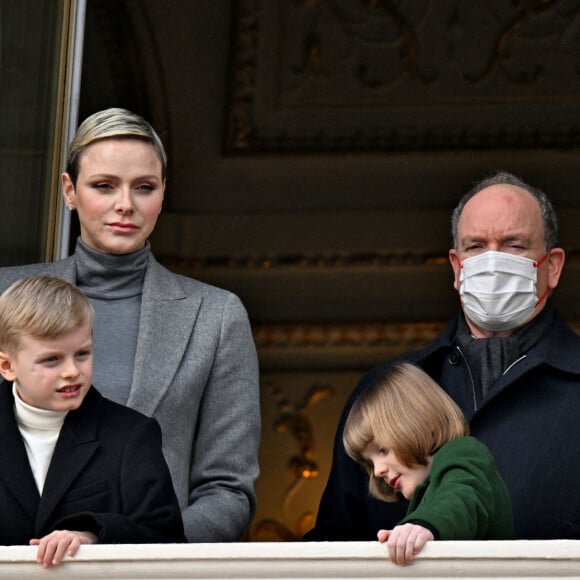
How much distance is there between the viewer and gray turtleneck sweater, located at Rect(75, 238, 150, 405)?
12.7 ft

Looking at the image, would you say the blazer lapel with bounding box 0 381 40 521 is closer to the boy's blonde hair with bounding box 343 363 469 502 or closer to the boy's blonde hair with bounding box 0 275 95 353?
the boy's blonde hair with bounding box 0 275 95 353

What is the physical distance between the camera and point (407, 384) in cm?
363

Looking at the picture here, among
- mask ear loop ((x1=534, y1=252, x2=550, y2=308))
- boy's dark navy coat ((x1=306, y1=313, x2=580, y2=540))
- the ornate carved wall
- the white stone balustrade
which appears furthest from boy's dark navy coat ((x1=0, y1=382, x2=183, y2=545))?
the ornate carved wall

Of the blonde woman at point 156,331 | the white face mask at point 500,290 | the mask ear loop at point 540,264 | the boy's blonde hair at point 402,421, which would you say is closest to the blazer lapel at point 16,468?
the blonde woman at point 156,331

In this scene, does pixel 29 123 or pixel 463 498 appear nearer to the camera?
pixel 463 498

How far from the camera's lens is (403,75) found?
7.89m

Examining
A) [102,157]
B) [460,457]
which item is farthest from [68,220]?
[460,457]

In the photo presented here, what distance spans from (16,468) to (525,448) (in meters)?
1.16

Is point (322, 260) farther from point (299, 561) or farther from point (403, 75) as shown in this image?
point (299, 561)

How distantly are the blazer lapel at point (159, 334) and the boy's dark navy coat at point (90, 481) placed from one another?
0.27 m

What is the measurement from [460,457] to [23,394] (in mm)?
824

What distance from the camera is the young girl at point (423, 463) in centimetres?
328

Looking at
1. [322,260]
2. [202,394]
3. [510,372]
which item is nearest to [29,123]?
[202,394]

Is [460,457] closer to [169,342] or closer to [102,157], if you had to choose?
[169,342]
